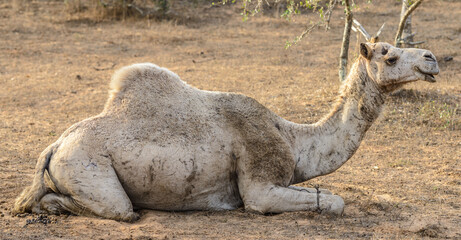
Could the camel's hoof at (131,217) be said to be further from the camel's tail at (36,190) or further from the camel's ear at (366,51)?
the camel's ear at (366,51)

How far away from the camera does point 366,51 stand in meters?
6.46

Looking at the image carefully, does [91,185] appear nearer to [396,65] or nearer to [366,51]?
[366,51]

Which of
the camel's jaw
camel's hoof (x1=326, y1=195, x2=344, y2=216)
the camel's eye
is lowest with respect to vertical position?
camel's hoof (x1=326, y1=195, x2=344, y2=216)

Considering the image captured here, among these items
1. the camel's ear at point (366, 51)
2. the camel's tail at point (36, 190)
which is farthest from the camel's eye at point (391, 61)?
the camel's tail at point (36, 190)

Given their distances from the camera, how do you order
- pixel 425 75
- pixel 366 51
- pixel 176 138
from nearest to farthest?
pixel 176 138 → pixel 425 75 → pixel 366 51

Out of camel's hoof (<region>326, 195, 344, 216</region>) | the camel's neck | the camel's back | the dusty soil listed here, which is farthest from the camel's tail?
camel's hoof (<region>326, 195, 344, 216</region>)

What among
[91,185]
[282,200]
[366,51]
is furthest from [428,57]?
[91,185]

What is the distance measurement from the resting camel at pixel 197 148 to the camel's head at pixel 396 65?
0.4 inches

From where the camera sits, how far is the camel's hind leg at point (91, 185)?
5.75 meters

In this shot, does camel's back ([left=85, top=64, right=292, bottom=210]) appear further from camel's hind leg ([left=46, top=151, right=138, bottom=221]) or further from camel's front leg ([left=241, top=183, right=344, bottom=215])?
camel's front leg ([left=241, top=183, right=344, bottom=215])

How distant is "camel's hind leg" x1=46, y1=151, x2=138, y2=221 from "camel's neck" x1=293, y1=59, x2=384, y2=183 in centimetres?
195

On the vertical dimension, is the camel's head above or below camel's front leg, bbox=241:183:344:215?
above

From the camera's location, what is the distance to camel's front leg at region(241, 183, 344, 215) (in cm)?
610

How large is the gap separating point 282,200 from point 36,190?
8.05 feet
